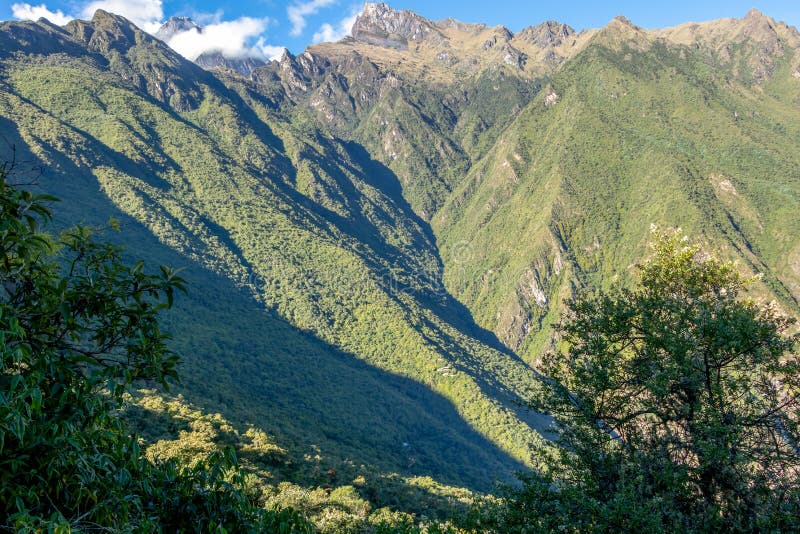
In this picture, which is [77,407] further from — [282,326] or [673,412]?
[282,326]

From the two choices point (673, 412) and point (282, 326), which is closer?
point (673, 412)

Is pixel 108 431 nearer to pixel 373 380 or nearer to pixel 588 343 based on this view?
pixel 588 343

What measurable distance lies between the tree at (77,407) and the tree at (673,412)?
334 inches

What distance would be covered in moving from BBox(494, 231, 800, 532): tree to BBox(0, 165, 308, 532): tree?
8.49 meters

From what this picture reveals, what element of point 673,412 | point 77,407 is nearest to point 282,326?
point 673,412

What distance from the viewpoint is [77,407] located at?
223 inches

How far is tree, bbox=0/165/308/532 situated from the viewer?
5094 mm

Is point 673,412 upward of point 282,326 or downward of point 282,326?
upward

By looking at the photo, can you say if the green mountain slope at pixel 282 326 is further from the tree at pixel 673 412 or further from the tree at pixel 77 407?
the tree at pixel 77 407

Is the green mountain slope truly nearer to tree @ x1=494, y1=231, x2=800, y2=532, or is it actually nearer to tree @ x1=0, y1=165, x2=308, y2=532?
tree @ x1=494, y1=231, x2=800, y2=532

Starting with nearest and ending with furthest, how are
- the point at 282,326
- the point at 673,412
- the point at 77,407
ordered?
1. the point at 77,407
2. the point at 673,412
3. the point at 282,326

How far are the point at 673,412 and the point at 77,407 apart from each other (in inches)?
614

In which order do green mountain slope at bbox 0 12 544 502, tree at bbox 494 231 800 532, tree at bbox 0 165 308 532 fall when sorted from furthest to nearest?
green mountain slope at bbox 0 12 544 502 < tree at bbox 494 231 800 532 < tree at bbox 0 165 308 532

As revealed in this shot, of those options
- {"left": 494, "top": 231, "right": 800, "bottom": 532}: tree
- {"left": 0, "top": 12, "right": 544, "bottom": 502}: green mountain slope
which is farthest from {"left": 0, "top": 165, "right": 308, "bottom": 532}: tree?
{"left": 0, "top": 12, "right": 544, "bottom": 502}: green mountain slope
